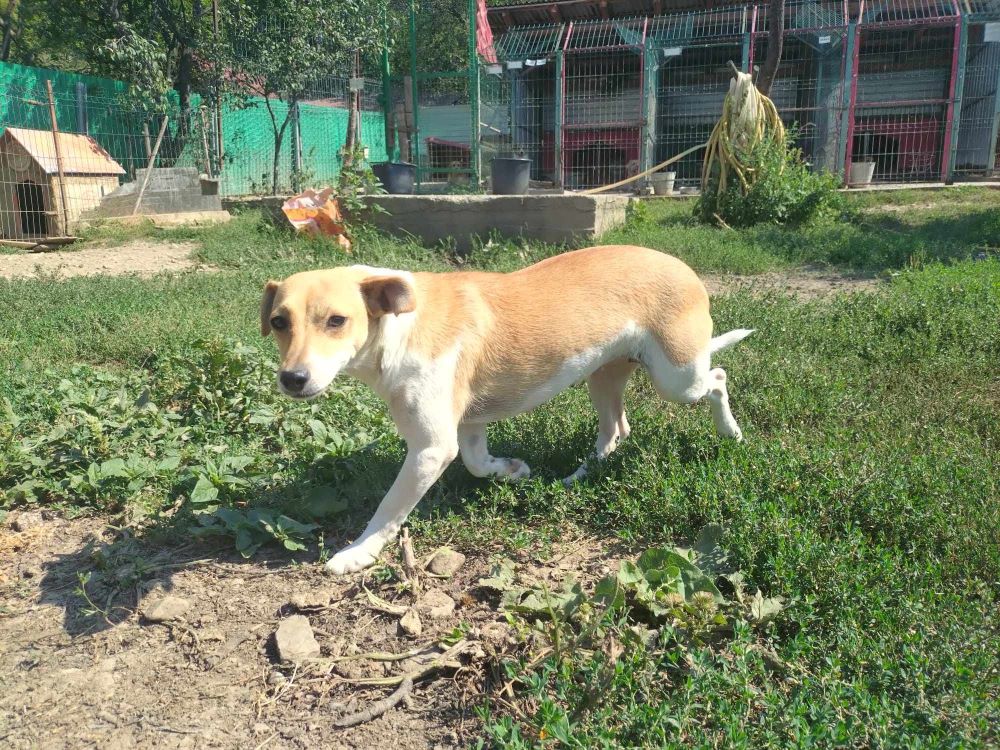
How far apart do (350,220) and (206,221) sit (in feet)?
9.93

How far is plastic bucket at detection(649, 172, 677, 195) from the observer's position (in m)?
17.7

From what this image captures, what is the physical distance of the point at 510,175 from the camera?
11461 millimetres

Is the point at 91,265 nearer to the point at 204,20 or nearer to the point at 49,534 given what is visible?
the point at 49,534

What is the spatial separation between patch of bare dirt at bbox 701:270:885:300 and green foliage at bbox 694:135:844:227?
2.95 m

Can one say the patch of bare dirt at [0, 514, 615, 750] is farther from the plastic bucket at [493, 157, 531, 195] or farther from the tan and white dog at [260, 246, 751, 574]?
the plastic bucket at [493, 157, 531, 195]

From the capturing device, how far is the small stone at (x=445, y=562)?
3039mm

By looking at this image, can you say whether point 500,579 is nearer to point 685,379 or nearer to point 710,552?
point 710,552

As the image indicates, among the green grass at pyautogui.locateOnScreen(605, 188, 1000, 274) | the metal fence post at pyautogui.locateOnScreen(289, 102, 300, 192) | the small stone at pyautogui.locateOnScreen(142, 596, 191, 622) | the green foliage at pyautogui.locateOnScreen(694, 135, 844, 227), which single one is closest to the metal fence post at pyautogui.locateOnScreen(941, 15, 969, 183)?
the green grass at pyautogui.locateOnScreen(605, 188, 1000, 274)

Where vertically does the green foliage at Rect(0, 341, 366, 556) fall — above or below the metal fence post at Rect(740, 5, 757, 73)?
below

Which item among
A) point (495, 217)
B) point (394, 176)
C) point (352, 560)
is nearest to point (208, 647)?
point (352, 560)

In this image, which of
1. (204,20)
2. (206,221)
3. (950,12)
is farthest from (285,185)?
(950,12)

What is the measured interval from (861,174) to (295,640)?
18119 mm

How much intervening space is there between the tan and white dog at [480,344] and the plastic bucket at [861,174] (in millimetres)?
15989

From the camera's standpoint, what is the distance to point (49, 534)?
11.6 feet
